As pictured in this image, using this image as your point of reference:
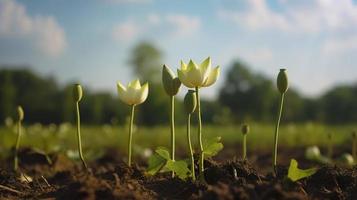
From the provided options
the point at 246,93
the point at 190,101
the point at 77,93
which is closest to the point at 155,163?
the point at 190,101

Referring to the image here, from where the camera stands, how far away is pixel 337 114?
39.0 m

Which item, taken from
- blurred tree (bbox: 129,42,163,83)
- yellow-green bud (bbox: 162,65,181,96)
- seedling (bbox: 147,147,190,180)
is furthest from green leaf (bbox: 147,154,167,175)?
blurred tree (bbox: 129,42,163,83)

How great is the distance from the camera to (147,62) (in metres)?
38.0

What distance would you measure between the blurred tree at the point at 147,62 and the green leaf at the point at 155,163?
3452cm

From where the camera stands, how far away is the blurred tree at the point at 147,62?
123 feet

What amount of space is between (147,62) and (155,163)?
3566cm

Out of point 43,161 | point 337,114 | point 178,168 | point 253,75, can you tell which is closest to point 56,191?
point 178,168

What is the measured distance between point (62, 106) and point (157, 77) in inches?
352

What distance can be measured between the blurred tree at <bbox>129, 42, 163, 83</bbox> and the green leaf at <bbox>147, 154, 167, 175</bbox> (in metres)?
34.5

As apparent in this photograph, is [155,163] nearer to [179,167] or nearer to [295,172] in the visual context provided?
[179,167]

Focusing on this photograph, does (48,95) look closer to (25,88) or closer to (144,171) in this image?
(25,88)

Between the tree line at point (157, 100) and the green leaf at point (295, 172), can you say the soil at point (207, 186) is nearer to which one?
the green leaf at point (295, 172)

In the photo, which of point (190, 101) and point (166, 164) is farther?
point (166, 164)

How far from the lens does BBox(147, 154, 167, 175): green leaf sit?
2.56 m
